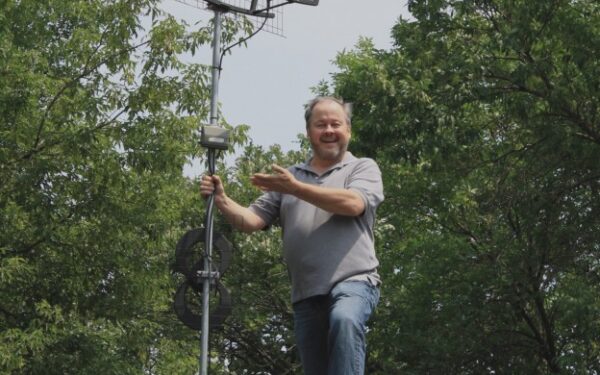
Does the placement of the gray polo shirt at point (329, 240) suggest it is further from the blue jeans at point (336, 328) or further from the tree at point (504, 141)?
the tree at point (504, 141)

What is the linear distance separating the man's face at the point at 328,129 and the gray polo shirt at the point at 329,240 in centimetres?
11

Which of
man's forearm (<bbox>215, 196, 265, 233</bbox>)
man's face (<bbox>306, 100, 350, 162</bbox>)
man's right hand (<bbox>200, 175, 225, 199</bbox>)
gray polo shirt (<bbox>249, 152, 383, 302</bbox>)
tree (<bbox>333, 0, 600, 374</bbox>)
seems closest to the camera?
gray polo shirt (<bbox>249, 152, 383, 302</bbox>)

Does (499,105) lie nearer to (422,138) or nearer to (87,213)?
(422,138)

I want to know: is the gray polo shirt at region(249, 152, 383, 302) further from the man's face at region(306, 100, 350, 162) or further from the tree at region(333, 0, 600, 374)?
the tree at region(333, 0, 600, 374)

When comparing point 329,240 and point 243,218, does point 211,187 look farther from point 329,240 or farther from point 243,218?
point 329,240

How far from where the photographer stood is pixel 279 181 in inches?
164

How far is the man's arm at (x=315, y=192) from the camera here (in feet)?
13.6

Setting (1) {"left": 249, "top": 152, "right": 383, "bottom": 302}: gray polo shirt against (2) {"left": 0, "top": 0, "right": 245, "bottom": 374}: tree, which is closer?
(1) {"left": 249, "top": 152, "right": 383, "bottom": 302}: gray polo shirt

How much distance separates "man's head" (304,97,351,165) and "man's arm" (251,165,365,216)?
0.88 feet

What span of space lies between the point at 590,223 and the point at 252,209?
11520 millimetres

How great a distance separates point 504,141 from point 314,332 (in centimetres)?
1455

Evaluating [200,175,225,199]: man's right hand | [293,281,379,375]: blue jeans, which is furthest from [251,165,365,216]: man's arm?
[200,175,225,199]: man's right hand

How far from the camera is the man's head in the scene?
174 inches

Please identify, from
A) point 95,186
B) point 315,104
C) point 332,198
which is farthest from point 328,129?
point 95,186
